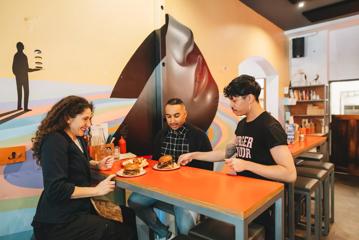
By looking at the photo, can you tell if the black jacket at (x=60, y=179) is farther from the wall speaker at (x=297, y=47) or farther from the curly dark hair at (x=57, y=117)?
the wall speaker at (x=297, y=47)

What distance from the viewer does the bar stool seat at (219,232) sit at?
1.25 m

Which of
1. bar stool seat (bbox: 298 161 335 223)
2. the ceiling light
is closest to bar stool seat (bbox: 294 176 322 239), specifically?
bar stool seat (bbox: 298 161 335 223)

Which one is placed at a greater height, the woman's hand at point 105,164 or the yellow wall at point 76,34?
the yellow wall at point 76,34

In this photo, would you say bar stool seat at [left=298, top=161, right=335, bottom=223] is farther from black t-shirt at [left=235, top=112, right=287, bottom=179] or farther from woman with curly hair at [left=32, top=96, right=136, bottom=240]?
woman with curly hair at [left=32, top=96, right=136, bottom=240]

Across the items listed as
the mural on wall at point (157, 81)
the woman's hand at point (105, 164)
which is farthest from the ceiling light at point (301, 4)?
the woman's hand at point (105, 164)

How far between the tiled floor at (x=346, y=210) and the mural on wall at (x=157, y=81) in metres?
1.99

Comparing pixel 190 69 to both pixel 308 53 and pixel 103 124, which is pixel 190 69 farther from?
pixel 308 53

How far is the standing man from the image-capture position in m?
1.40

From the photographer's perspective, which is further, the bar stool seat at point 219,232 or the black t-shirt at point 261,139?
the black t-shirt at point 261,139

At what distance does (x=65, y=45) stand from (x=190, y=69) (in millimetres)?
1529

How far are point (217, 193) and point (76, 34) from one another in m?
1.73

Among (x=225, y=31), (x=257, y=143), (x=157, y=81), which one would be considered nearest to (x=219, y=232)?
(x=257, y=143)

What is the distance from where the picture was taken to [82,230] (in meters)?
1.36

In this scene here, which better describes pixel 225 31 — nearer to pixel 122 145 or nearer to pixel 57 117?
pixel 122 145
